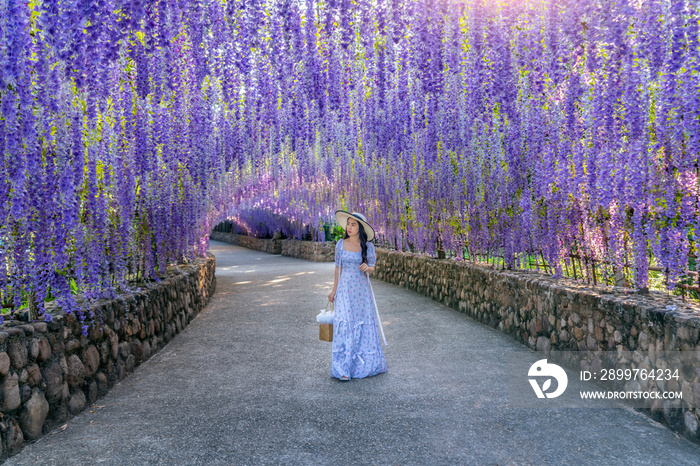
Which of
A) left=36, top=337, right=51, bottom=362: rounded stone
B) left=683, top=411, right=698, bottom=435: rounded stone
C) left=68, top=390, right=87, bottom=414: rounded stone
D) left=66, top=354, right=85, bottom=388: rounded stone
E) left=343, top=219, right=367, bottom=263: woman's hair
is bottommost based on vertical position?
left=683, top=411, right=698, bottom=435: rounded stone

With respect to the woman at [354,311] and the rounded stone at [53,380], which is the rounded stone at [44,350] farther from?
the woman at [354,311]

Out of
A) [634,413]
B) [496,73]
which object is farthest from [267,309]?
[634,413]

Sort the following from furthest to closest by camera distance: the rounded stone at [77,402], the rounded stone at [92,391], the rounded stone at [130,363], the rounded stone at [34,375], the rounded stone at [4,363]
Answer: the rounded stone at [130,363] < the rounded stone at [92,391] < the rounded stone at [77,402] < the rounded stone at [34,375] < the rounded stone at [4,363]

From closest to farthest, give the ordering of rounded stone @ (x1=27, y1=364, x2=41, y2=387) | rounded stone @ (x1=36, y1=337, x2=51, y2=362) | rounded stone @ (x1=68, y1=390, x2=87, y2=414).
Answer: rounded stone @ (x1=27, y1=364, x2=41, y2=387), rounded stone @ (x1=36, y1=337, x2=51, y2=362), rounded stone @ (x1=68, y1=390, x2=87, y2=414)

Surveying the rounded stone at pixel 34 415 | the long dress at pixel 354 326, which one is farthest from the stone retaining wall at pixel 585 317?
the rounded stone at pixel 34 415

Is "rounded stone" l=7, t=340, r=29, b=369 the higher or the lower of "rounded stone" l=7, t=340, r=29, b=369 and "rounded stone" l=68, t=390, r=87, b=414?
the higher

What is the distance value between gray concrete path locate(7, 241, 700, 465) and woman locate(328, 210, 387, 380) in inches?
5.5

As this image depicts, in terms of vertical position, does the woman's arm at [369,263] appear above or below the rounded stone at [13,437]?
above

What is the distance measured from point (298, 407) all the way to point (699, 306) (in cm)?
303

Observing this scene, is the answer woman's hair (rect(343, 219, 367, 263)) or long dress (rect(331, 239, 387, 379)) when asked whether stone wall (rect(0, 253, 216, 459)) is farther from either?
woman's hair (rect(343, 219, 367, 263))

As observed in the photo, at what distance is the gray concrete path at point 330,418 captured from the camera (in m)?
2.74

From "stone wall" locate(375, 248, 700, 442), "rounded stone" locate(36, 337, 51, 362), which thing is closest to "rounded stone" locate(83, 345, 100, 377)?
"rounded stone" locate(36, 337, 51, 362)

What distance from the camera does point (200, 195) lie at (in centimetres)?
760

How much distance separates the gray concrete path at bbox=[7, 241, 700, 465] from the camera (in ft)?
8.99
